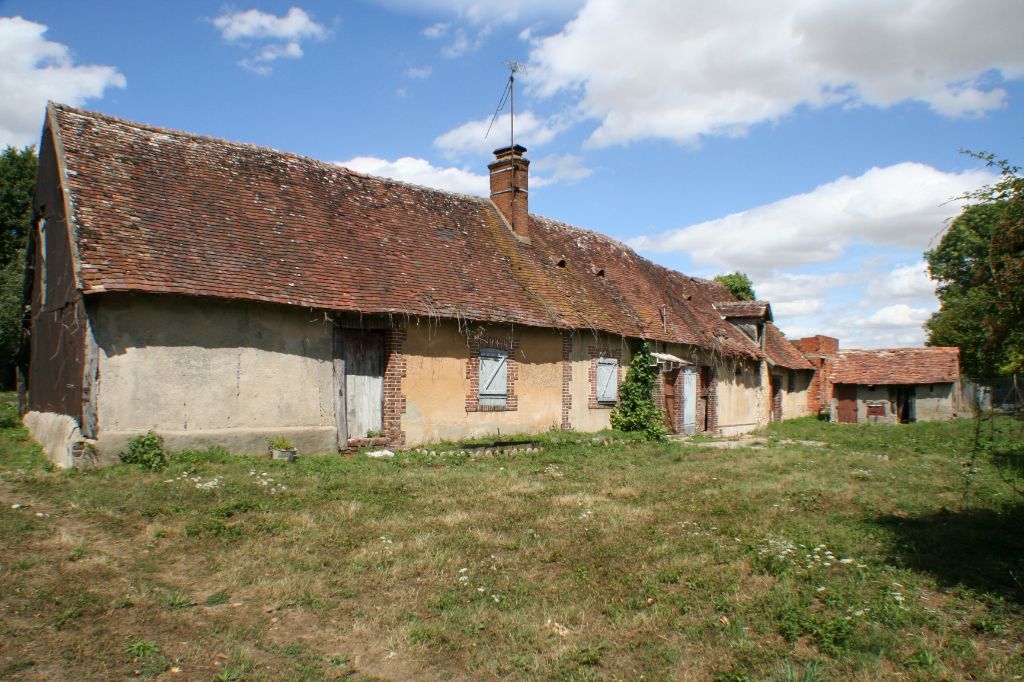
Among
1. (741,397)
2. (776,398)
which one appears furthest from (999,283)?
(776,398)

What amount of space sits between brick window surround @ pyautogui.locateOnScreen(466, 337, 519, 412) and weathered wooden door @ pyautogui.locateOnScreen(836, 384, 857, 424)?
19778mm

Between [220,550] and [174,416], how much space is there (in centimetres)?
454

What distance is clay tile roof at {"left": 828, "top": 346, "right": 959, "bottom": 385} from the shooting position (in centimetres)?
2808

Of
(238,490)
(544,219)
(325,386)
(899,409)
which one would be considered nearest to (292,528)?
(238,490)

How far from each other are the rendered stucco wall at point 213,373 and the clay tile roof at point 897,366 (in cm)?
2445

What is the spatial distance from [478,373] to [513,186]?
671cm

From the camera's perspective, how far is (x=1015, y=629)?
5020 millimetres

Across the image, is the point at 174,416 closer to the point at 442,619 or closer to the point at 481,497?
the point at 481,497

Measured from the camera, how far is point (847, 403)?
29359 millimetres

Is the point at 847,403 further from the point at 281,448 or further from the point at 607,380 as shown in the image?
the point at 281,448

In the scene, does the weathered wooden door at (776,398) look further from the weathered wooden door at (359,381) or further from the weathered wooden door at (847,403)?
the weathered wooden door at (359,381)

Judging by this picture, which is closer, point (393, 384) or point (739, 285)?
point (393, 384)

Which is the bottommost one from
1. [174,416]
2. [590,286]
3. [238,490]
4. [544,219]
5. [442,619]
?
[442,619]

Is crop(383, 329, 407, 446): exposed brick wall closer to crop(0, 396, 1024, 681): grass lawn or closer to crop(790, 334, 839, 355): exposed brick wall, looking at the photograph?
crop(0, 396, 1024, 681): grass lawn
